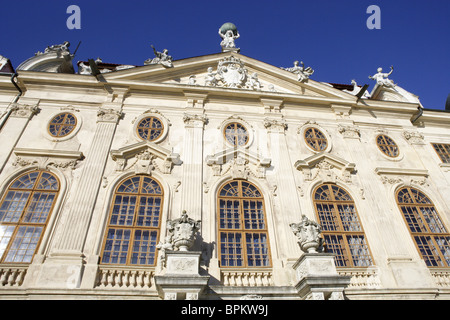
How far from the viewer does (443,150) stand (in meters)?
16.2

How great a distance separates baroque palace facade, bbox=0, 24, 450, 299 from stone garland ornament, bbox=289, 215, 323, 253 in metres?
0.06

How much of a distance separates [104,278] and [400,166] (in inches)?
529

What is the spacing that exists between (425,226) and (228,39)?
1404 cm

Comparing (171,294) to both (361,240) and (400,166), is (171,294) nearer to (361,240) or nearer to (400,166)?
(361,240)

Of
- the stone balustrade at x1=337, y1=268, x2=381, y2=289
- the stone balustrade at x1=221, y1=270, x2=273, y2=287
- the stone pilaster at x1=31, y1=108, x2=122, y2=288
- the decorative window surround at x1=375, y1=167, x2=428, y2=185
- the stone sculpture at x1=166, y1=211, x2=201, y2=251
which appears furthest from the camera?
the decorative window surround at x1=375, y1=167, x2=428, y2=185

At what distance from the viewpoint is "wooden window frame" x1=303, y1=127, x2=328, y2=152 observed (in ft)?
48.0

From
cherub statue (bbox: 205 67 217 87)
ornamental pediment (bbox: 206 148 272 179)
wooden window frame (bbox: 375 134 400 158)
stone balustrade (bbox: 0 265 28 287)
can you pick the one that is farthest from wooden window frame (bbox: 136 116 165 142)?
wooden window frame (bbox: 375 134 400 158)

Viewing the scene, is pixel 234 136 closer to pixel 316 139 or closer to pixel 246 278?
pixel 316 139

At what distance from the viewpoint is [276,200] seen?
40.4 feet

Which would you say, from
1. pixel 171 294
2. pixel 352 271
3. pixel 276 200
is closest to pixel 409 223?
pixel 352 271

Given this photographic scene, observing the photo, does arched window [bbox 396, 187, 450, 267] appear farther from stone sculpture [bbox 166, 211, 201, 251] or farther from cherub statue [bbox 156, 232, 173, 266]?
cherub statue [bbox 156, 232, 173, 266]

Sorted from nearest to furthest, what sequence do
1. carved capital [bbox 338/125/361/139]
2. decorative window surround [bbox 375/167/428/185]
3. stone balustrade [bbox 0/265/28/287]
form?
stone balustrade [bbox 0/265/28/287] < decorative window surround [bbox 375/167/428/185] < carved capital [bbox 338/125/361/139]

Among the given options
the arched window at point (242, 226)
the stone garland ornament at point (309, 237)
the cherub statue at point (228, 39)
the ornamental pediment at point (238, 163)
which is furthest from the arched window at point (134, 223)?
the cherub statue at point (228, 39)
